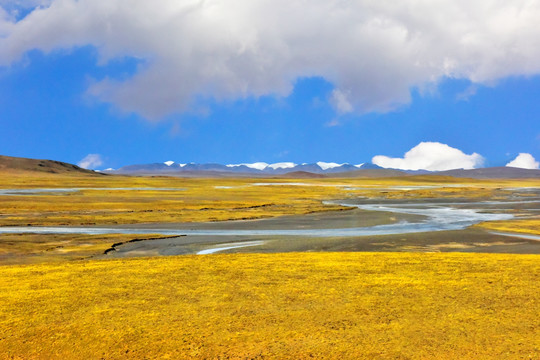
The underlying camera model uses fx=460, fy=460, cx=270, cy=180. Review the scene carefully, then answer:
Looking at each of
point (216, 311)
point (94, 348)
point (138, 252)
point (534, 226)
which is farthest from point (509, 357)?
point (534, 226)

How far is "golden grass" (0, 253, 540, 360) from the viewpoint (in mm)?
8883

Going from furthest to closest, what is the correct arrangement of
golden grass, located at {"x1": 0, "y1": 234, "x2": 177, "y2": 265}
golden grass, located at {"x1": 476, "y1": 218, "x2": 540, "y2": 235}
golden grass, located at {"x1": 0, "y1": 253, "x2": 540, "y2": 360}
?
golden grass, located at {"x1": 476, "y1": 218, "x2": 540, "y2": 235} < golden grass, located at {"x1": 0, "y1": 234, "x2": 177, "y2": 265} < golden grass, located at {"x1": 0, "y1": 253, "x2": 540, "y2": 360}

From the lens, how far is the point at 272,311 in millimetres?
11094

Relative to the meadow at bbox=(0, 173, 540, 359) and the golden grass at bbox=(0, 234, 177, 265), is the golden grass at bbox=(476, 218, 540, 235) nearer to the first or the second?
the meadow at bbox=(0, 173, 540, 359)

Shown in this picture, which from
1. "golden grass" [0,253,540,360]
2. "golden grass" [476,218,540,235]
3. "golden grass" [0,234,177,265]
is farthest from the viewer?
"golden grass" [476,218,540,235]

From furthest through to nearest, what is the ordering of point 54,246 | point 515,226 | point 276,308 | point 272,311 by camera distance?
point 515,226
point 54,246
point 276,308
point 272,311

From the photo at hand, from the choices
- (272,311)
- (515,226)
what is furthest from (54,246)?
(515,226)

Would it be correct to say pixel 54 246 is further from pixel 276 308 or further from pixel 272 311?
pixel 272 311

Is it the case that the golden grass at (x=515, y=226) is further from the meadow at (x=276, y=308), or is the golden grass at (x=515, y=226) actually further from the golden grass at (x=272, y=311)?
the golden grass at (x=272, y=311)

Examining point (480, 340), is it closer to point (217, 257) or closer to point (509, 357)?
point (509, 357)

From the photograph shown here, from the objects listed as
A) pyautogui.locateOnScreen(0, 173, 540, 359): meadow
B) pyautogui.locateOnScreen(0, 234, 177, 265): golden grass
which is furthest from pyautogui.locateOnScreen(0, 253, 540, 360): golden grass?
pyautogui.locateOnScreen(0, 234, 177, 265): golden grass

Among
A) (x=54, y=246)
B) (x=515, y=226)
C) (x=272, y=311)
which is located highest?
(x=54, y=246)

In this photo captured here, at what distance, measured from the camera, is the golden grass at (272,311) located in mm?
8883

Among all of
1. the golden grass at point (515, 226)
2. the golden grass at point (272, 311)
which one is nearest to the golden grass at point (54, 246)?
the golden grass at point (272, 311)
